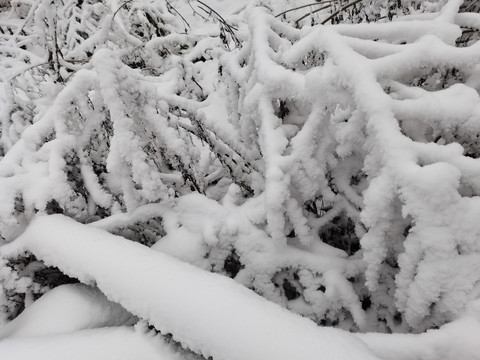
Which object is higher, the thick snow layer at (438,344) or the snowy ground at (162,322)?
the thick snow layer at (438,344)

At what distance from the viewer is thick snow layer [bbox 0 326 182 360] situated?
1.19 metres

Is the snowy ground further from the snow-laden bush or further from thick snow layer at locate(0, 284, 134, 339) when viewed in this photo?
the snow-laden bush

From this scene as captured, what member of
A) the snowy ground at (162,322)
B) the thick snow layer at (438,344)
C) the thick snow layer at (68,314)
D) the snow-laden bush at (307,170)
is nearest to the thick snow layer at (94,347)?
the snowy ground at (162,322)

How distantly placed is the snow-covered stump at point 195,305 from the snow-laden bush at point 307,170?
254 mm

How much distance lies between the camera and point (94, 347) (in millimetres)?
1214

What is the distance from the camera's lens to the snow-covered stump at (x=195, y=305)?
1008 millimetres

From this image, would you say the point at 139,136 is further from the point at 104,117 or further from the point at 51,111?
the point at 51,111

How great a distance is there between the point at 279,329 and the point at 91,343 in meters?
0.66

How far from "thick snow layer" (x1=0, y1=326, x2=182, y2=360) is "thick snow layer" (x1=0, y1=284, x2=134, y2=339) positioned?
11cm

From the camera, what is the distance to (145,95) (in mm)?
1730

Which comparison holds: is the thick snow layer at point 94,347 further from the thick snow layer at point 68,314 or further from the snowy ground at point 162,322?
the thick snow layer at point 68,314

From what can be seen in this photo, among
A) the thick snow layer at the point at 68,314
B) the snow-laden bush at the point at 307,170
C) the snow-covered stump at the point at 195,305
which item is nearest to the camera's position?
the snow-covered stump at the point at 195,305

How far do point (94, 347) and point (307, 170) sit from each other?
1.01 m

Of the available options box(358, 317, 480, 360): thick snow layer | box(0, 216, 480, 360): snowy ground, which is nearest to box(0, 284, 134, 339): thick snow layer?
box(0, 216, 480, 360): snowy ground
